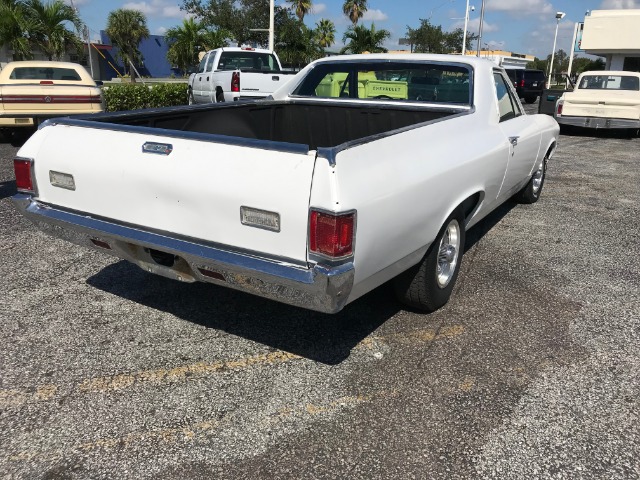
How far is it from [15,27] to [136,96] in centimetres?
1130

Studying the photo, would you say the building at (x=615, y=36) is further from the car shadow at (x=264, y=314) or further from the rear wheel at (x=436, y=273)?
the car shadow at (x=264, y=314)

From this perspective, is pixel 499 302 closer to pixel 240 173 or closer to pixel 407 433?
pixel 407 433

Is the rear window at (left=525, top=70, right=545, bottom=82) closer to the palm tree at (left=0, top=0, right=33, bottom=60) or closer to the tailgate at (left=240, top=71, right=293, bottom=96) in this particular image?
the tailgate at (left=240, top=71, right=293, bottom=96)

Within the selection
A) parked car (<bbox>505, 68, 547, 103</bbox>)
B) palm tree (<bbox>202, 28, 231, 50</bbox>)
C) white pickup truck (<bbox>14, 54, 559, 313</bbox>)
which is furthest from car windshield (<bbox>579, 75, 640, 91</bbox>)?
palm tree (<bbox>202, 28, 231, 50</bbox>)

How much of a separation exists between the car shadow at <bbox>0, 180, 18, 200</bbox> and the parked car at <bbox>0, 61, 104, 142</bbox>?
258 centimetres

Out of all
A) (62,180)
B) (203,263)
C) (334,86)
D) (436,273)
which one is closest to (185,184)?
(203,263)

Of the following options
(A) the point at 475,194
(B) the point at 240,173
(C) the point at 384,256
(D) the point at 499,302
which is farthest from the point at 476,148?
(B) the point at 240,173

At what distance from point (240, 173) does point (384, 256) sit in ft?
2.76

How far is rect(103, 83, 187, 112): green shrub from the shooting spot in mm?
14609

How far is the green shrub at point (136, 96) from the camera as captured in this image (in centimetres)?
1461

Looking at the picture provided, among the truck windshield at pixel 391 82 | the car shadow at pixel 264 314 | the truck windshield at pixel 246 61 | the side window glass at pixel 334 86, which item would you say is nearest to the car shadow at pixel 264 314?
the car shadow at pixel 264 314

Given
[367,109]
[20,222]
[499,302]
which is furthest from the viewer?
[20,222]

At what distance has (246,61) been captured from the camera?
610 inches

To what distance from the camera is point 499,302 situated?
164 inches
